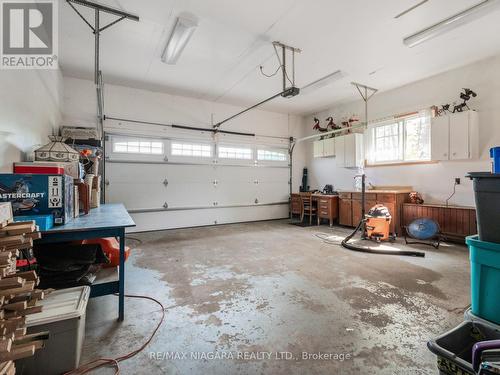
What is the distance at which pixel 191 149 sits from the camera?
620 cm

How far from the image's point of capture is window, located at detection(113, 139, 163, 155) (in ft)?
17.6

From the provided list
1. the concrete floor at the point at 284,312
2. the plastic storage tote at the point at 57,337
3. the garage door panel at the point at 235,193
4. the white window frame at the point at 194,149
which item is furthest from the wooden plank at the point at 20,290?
the garage door panel at the point at 235,193

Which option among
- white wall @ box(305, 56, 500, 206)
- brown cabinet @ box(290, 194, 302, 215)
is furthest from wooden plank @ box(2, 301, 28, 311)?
brown cabinet @ box(290, 194, 302, 215)

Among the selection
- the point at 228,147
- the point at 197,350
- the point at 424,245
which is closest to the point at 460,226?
the point at 424,245

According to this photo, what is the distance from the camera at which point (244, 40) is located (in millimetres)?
3625

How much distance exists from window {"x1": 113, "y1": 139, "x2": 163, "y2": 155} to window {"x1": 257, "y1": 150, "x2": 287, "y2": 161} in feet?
9.67

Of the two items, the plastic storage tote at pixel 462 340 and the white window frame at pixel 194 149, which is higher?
the white window frame at pixel 194 149

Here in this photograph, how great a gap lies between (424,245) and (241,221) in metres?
4.39

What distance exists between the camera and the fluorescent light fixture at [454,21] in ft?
8.36

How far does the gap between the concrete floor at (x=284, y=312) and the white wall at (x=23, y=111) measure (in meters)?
1.81

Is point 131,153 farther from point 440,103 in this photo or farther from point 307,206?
point 440,103

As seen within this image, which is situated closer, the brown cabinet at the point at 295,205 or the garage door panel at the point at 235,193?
the garage door panel at the point at 235,193

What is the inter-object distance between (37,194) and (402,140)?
253 inches

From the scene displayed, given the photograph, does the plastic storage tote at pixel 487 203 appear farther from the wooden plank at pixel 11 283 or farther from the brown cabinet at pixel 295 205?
the brown cabinet at pixel 295 205
